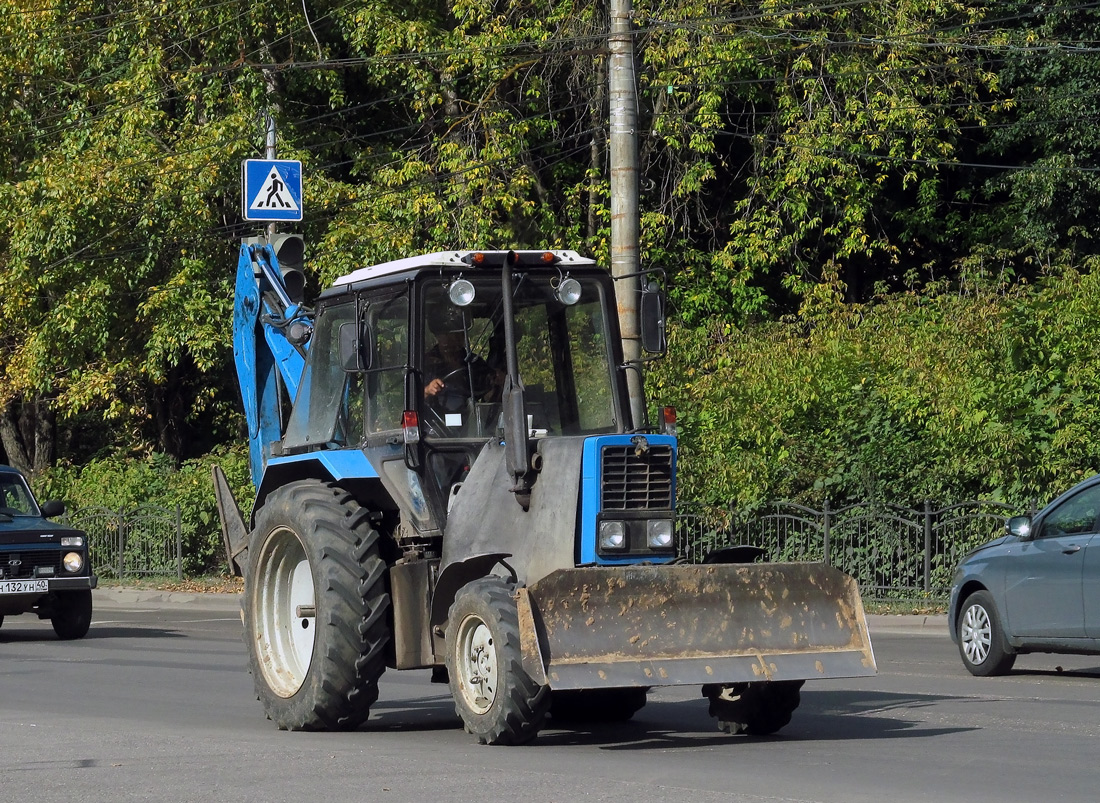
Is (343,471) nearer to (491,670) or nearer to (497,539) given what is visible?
(497,539)

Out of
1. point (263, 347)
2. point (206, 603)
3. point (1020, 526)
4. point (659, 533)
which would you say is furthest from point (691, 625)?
point (206, 603)

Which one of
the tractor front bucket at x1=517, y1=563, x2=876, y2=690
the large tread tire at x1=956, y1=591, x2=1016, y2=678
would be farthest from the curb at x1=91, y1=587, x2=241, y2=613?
the tractor front bucket at x1=517, y1=563, x2=876, y2=690

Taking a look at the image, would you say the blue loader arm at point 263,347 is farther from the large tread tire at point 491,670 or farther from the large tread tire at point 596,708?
the large tread tire at point 491,670

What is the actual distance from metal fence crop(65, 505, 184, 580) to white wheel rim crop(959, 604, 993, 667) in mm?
16499

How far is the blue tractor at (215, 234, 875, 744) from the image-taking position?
353 inches

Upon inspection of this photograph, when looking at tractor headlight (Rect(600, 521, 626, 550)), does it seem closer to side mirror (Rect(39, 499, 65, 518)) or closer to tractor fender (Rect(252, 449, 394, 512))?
tractor fender (Rect(252, 449, 394, 512))

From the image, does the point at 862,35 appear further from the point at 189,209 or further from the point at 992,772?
the point at 992,772

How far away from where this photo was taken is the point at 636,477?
9211 millimetres

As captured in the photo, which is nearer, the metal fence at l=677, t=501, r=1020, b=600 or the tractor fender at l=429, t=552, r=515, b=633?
the tractor fender at l=429, t=552, r=515, b=633

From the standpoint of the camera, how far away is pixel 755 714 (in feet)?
32.0

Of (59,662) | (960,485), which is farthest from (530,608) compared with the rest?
(960,485)

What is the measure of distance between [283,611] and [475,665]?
2063mm

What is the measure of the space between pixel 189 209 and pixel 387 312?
1802 centimetres

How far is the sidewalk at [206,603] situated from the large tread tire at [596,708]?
8432mm
